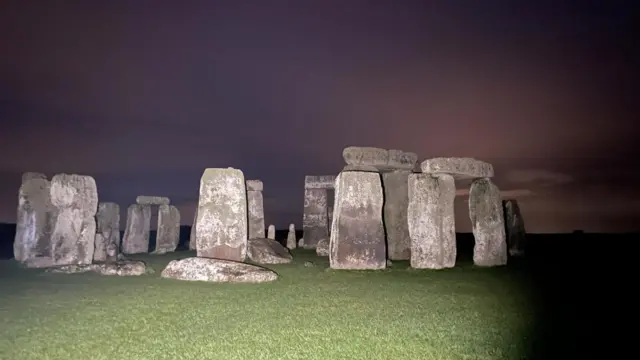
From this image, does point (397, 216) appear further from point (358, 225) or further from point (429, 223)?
point (358, 225)

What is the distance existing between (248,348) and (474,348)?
91.1 inches

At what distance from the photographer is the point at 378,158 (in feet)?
49.4

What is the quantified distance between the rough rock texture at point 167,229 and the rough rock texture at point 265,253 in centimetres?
508

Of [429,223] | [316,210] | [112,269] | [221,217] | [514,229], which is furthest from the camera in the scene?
[316,210]

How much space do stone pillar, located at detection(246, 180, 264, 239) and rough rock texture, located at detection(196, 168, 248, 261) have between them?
6.17m

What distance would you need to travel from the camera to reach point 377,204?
41.6 ft

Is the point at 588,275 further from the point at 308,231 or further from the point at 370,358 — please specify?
the point at 308,231

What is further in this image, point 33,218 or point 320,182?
point 320,182

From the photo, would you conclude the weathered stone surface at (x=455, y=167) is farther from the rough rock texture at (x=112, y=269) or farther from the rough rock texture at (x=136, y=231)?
the rough rock texture at (x=136, y=231)

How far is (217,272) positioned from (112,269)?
115 inches

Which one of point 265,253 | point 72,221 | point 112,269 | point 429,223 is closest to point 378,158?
point 429,223

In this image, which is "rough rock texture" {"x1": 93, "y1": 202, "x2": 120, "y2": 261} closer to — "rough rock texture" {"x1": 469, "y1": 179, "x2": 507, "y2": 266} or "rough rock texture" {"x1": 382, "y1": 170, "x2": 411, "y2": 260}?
"rough rock texture" {"x1": 382, "y1": 170, "x2": 411, "y2": 260}

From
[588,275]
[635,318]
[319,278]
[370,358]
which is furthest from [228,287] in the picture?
[588,275]

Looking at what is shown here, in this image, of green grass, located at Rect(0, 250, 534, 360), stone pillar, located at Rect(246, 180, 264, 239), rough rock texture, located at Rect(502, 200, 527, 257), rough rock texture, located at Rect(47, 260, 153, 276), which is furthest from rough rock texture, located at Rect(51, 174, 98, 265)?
rough rock texture, located at Rect(502, 200, 527, 257)
